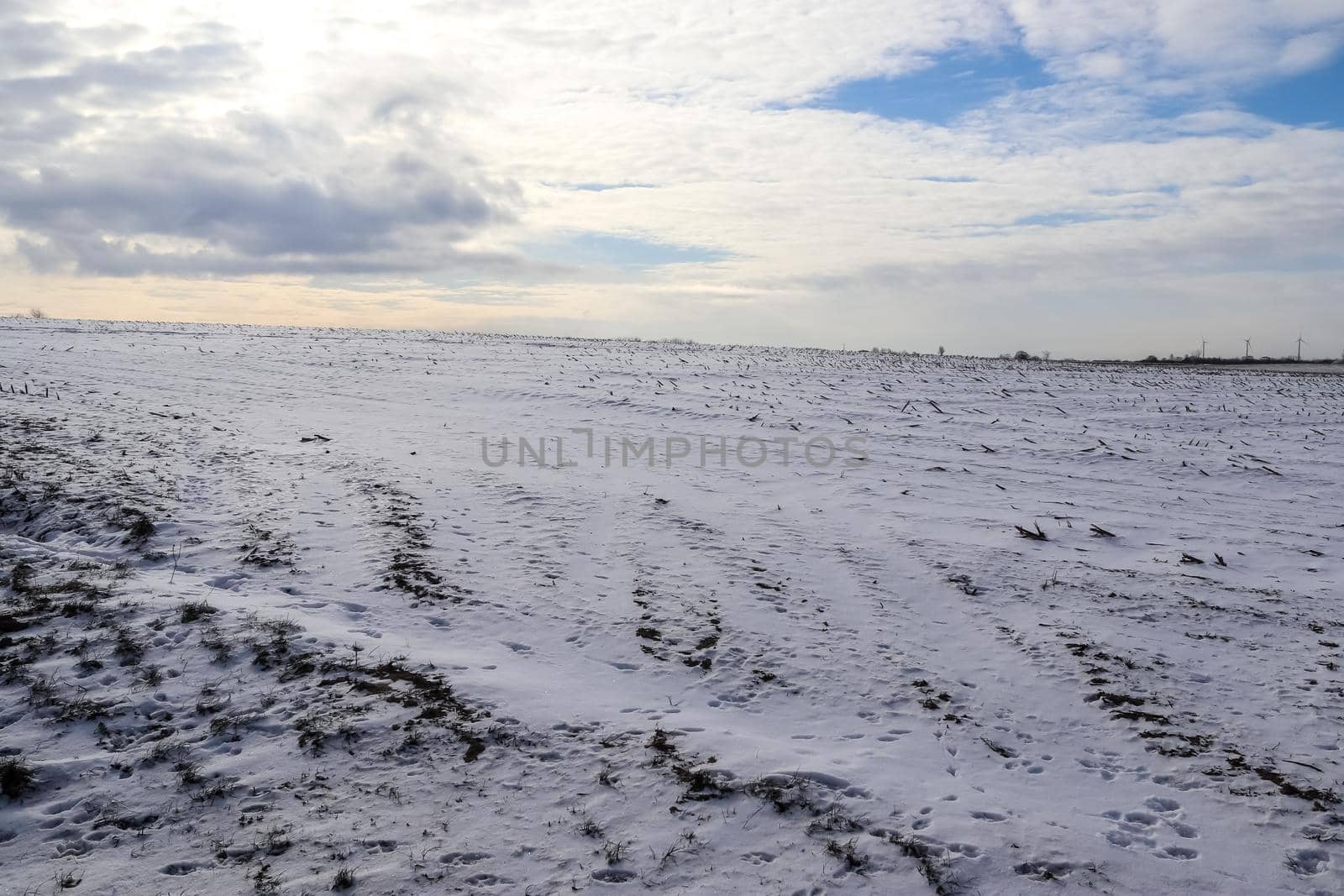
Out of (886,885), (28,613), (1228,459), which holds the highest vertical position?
(1228,459)

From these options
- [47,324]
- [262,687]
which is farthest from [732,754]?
[47,324]

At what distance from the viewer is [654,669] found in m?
7.93

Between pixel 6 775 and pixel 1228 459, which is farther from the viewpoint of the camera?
pixel 1228 459

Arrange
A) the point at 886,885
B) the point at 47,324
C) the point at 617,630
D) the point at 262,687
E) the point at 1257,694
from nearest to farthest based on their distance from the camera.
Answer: the point at 886,885, the point at 262,687, the point at 1257,694, the point at 617,630, the point at 47,324

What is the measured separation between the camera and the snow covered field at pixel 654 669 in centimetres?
534

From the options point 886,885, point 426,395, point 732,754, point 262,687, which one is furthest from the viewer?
point 426,395

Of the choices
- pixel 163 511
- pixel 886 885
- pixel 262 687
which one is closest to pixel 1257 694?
pixel 886 885

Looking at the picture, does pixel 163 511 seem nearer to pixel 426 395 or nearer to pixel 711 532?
pixel 711 532

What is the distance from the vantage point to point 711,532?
1193 cm

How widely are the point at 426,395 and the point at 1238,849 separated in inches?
896

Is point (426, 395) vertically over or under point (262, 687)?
over

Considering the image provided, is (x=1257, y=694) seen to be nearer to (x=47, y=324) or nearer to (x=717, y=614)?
(x=717, y=614)

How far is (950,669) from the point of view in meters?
8.09

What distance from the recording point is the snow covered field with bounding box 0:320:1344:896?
534 cm
